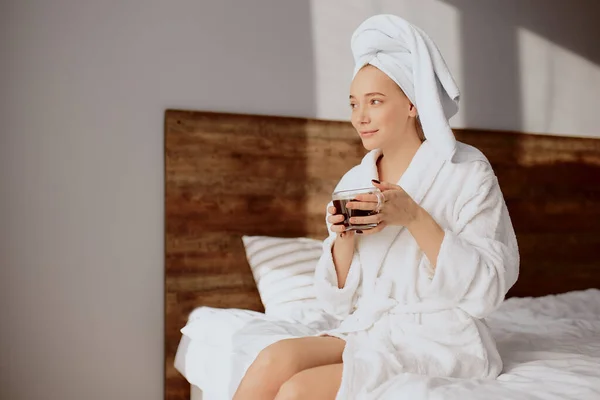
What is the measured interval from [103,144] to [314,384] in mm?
1527

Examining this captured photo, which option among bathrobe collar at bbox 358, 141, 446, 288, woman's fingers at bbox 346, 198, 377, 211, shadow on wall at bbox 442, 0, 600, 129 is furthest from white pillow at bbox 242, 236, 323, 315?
shadow on wall at bbox 442, 0, 600, 129

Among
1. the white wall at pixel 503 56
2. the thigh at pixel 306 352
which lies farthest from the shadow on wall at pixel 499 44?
the thigh at pixel 306 352

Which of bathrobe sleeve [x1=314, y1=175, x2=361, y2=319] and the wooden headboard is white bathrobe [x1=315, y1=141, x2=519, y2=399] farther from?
the wooden headboard

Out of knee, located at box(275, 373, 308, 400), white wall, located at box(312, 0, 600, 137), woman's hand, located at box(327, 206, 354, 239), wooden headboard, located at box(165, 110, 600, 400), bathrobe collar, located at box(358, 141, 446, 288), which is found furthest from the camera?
white wall, located at box(312, 0, 600, 137)

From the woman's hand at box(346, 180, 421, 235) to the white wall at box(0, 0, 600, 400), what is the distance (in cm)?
132

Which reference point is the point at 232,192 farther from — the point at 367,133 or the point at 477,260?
the point at 477,260

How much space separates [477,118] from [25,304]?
2256mm

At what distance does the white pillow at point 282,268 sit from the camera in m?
2.38

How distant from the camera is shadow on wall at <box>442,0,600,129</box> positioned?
327cm

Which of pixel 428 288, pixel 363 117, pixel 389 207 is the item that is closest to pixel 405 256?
pixel 428 288

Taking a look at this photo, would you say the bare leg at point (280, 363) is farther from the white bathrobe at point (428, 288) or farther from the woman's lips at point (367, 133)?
the woman's lips at point (367, 133)

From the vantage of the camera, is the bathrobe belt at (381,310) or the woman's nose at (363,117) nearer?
the bathrobe belt at (381,310)

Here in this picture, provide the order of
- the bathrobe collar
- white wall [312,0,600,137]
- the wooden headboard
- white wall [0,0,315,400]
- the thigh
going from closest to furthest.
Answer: the thigh → the bathrobe collar → white wall [0,0,315,400] → the wooden headboard → white wall [312,0,600,137]

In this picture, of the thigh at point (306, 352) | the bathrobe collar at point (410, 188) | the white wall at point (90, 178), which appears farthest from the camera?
the white wall at point (90, 178)
